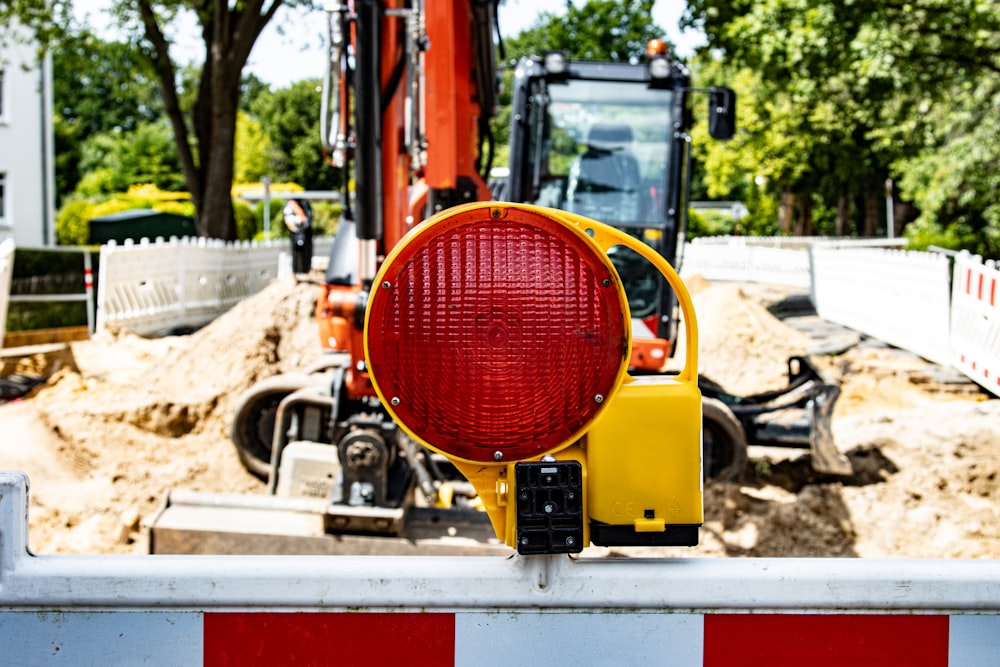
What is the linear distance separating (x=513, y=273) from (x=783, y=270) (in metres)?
28.5

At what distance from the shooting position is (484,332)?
1.50 meters

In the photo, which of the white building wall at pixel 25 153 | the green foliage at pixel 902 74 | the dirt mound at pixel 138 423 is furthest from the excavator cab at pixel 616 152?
the white building wall at pixel 25 153

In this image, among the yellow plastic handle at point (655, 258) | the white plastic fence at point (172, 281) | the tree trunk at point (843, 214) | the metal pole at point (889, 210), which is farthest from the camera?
the tree trunk at point (843, 214)

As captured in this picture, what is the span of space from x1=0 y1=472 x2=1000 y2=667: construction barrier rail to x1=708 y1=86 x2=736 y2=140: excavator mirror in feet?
17.9

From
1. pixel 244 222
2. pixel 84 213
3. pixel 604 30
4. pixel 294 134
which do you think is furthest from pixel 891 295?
pixel 294 134

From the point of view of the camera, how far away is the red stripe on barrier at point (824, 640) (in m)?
1.42

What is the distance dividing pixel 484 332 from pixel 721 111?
5465 millimetres

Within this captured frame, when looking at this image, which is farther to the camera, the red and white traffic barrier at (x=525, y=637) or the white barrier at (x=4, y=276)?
the white barrier at (x=4, y=276)

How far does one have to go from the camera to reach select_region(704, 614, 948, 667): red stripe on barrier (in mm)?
1423

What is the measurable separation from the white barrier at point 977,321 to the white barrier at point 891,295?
1.53 ft

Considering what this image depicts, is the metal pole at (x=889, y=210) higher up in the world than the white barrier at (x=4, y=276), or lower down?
higher up

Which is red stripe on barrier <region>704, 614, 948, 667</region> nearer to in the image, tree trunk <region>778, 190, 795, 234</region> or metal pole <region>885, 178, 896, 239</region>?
metal pole <region>885, 178, 896, 239</region>

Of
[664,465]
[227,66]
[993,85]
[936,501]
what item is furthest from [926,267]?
[227,66]

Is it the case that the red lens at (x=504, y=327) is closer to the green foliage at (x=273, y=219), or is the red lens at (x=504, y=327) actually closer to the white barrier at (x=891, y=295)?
the white barrier at (x=891, y=295)
